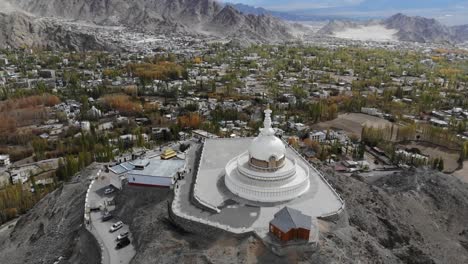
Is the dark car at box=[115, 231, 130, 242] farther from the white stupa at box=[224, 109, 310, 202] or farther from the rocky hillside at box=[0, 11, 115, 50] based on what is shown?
the rocky hillside at box=[0, 11, 115, 50]

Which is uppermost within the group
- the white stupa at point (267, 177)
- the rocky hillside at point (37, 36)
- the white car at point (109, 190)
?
the rocky hillside at point (37, 36)

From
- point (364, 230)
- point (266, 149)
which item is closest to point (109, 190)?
point (266, 149)

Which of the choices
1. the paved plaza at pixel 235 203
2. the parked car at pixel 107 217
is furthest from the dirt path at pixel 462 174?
the parked car at pixel 107 217

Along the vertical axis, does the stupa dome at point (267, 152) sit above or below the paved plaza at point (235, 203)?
above

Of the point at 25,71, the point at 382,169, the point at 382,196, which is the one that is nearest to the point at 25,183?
the point at 382,196

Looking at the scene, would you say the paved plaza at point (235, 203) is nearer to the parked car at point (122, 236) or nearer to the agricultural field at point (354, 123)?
the parked car at point (122, 236)

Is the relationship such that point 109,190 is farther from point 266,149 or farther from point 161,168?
point 266,149
